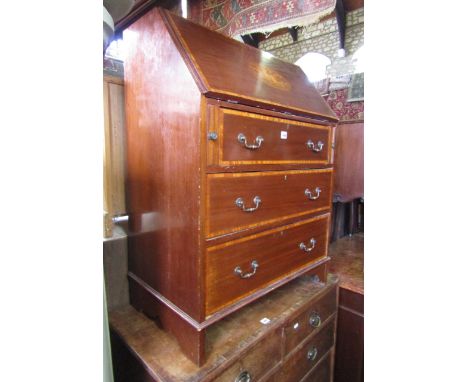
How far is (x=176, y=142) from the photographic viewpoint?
0.74m

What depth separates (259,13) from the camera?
1.58 meters

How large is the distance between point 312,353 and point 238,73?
109cm

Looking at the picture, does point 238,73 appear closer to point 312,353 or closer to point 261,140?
point 261,140

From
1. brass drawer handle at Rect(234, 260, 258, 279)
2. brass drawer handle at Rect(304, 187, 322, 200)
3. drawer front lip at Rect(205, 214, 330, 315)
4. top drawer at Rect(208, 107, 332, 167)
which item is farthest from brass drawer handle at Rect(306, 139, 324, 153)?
brass drawer handle at Rect(234, 260, 258, 279)

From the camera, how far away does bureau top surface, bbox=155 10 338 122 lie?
698 mm

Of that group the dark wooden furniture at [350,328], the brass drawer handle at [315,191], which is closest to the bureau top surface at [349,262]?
the dark wooden furniture at [350,328]

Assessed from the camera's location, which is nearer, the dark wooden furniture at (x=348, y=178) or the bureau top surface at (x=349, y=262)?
the bureau top surface at (x=349, y=262)

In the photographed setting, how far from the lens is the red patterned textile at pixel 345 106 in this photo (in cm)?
192

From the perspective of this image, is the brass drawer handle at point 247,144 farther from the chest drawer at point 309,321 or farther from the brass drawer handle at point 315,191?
the chest drawer at point 309,321

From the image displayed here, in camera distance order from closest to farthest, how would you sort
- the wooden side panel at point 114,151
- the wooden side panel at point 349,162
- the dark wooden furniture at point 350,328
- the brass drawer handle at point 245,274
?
the brass drawer handle at point 245,274 < the wooden side panel at point 114,151 < the dark wooden furniture at point 350,328 < the wooden side panel at point 349,162

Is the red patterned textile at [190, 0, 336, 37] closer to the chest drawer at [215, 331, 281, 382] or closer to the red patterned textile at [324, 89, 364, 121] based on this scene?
the red patterned textile at [324, 89, 364, 121]
